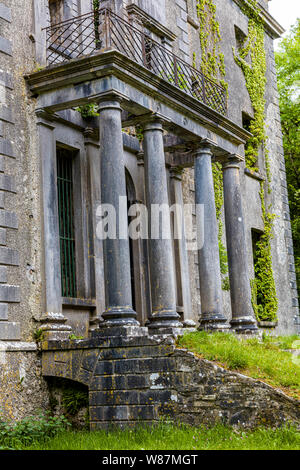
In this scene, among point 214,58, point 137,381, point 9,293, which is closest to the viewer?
point 137,381

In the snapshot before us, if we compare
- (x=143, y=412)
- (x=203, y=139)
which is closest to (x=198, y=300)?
(x=203, y=139)

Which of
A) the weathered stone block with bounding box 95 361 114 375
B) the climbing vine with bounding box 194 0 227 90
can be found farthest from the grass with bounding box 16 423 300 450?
the climbing vine with bounding box 194 0 227 90

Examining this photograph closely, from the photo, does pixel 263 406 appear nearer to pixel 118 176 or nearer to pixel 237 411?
pixel 237 411

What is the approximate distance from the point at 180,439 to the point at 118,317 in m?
2.30

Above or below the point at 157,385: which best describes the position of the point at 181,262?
above

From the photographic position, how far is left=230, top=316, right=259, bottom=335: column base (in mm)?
13086

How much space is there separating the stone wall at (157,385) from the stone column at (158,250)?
1240mm

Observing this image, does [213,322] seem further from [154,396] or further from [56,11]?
[56,11]

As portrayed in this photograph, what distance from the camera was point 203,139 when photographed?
12.6 meters

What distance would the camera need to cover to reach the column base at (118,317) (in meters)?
9.34

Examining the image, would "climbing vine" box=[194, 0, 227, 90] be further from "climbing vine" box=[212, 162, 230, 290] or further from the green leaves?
the green leaves

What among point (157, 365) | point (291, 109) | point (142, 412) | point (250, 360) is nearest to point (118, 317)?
point (157, 365)

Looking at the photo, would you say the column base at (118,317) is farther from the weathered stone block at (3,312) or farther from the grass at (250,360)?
the weathered stone block at (3,312)

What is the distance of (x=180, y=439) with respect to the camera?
766 cm
